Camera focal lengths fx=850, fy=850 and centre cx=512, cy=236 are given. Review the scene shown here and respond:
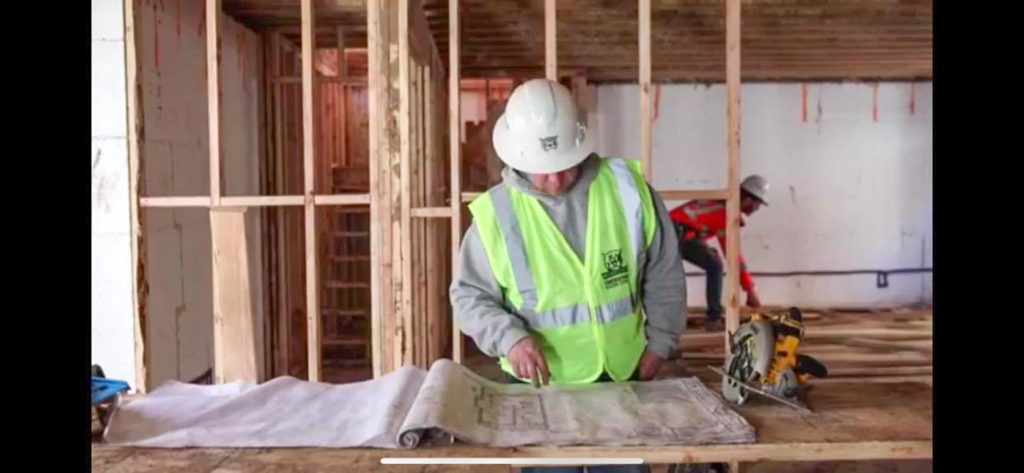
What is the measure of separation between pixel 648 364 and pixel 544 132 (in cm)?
80

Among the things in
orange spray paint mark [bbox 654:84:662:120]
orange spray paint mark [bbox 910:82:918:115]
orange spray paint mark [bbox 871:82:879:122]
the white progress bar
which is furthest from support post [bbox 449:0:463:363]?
orange spray paint mark [bbox 910:82:918:115]

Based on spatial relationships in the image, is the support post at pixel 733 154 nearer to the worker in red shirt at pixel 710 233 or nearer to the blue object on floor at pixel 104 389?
the blue object on floor at pixel 104 389

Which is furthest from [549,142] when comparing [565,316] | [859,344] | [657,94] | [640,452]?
[657,94]

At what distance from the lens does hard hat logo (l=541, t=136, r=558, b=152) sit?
2.62 m

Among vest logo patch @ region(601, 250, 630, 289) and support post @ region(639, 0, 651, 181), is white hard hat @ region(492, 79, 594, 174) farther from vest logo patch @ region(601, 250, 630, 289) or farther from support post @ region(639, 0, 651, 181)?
support post @ region(639, 0, 651, 181)

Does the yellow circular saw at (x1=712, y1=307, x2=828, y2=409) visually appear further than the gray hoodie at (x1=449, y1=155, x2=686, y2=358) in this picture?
No

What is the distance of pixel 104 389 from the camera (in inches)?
84.7

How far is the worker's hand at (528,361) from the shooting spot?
2395 mm

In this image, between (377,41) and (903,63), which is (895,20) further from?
(377,41)

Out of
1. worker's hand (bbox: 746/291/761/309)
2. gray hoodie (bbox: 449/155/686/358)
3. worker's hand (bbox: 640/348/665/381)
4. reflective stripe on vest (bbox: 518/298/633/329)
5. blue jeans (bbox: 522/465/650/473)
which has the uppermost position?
gray hoodie (bbox: 449/155/686/358)

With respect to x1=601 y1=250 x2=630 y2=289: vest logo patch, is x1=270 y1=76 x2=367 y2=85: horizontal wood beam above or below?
above

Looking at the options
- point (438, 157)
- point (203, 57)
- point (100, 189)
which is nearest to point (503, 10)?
point (438, 157)

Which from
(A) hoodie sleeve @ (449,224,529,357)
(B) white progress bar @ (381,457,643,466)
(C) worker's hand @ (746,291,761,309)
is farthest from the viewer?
(C) worker's hand @ (746,291,761,309)

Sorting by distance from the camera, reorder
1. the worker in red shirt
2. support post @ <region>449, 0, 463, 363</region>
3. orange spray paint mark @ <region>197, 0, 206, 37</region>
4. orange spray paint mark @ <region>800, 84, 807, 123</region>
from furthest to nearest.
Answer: orange spray paint mark @ <region>800, 84, 807, 123</region>
the worker in red shirt
orange spray paint mark @ <region>197, 0, 206, 37</region>
support post @ <region>449, 0, 463, 363</region>
